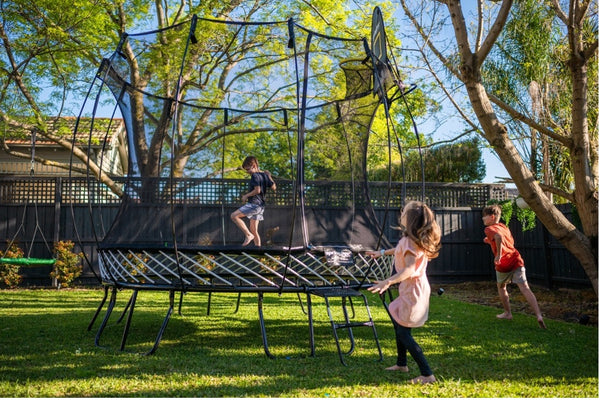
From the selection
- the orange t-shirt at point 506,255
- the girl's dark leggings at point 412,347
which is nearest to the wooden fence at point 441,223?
the orange t-shirt at point 506,255

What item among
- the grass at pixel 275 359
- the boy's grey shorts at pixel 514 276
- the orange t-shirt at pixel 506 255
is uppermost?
the orange t-shirt at pixel 506 255

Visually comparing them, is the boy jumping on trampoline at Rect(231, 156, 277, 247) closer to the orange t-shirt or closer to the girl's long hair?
the orange t-shirt

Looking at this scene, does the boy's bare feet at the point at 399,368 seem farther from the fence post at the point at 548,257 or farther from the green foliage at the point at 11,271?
the green foliage at the point at 11,271

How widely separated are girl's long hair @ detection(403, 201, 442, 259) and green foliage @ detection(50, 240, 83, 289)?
6927 mm

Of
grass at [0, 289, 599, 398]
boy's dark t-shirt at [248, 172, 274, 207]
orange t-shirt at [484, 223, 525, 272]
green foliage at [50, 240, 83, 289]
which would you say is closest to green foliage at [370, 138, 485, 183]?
green foliage at [50, 240, 83, 289]

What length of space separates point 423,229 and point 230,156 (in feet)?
27.5

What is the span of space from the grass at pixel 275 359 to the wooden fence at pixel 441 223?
320 centimetres

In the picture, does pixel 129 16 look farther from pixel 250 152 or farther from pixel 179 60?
pixel 250 152

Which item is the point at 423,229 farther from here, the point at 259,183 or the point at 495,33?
the point at 259,183

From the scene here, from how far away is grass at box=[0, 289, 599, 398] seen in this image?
2.77 m

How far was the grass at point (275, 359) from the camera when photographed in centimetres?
→ 277

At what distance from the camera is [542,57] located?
6543 mm

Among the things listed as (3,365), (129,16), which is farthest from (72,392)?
(129,16)

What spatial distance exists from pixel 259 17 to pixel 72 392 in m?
8.94
